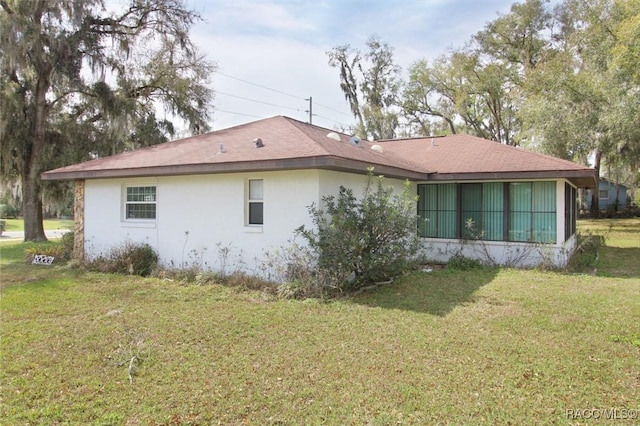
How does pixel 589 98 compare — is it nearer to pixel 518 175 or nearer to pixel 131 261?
pixel 518 175

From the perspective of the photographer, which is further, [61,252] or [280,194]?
[61,252]

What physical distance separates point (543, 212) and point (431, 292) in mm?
4907

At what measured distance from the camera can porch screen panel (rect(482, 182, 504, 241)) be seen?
37.2 ft

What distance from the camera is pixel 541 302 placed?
7082 millimetres

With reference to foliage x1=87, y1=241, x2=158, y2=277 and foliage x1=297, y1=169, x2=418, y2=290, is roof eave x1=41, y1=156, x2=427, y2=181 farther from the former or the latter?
foliage x1=87, y1=241, x2=158, y2=277

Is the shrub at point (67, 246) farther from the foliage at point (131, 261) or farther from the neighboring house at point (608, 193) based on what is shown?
the neighboring house at point (608, 193)

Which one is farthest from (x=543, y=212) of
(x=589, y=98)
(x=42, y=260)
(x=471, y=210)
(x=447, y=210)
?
(x=42, y=260)

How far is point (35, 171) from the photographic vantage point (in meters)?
16.8

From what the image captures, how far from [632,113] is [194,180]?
1569 centimetres

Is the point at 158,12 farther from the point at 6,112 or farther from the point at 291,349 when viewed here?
the point at 291,349

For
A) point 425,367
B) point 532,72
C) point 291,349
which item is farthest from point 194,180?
point 532,72

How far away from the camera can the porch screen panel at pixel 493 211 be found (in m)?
11.3

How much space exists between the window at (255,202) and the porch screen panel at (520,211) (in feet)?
22.0

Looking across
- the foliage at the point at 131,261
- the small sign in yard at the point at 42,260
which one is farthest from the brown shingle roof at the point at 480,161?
the small sign in yard at the point at 42,260
